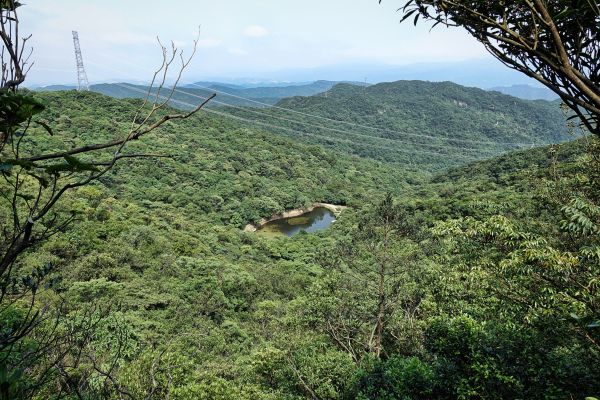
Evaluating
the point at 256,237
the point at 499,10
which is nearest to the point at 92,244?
the point at 256,237

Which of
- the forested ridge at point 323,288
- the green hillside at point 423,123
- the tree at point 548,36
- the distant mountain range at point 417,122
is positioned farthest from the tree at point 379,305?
the green hillside at point 423,123

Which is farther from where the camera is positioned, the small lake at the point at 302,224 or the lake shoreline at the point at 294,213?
the small lake at the point at 302,224

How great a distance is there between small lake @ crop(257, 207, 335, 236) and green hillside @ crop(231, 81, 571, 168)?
136 ft

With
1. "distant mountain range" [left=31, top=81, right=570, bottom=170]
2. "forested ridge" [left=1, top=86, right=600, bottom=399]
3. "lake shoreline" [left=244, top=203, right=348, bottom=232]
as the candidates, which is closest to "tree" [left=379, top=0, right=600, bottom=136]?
"forested ridge" [left=1, top=86, right=600, bottom=399]

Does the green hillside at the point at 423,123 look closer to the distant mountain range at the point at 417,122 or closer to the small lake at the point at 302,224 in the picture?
the distant mountain range at the point at 417,122

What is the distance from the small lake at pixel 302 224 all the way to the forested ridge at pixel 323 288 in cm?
175

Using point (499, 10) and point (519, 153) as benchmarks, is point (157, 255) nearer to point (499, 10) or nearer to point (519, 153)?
point (499, 10)

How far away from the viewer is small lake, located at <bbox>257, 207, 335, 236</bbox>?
143 ft

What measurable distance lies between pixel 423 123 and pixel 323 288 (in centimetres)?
10661

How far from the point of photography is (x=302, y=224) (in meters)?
46.5

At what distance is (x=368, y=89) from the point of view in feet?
452

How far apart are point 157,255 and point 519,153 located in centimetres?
4573

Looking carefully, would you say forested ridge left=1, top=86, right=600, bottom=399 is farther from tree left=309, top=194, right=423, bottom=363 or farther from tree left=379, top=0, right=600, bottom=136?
tree left=379, top=0, right=600, bottom=136

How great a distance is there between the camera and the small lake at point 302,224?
43469 millimetres
